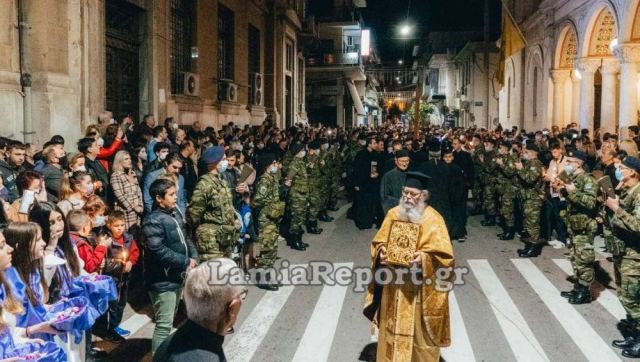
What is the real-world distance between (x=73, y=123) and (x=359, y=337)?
7.51 m

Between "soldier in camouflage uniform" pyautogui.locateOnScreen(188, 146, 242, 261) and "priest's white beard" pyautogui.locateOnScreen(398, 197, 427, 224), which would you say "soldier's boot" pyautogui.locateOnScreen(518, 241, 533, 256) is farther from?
"priest's white beard" pyautogui.locateOnScreen(398, 197, 427, 224)

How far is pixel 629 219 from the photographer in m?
6.40

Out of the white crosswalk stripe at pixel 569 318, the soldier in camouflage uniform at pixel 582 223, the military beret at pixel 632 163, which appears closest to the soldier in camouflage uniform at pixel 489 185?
the white crosswalk stripe at pixel 569 318

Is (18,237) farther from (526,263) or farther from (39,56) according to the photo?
(526,263)

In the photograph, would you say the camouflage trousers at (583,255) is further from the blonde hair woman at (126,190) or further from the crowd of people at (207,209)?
the blonde hair woman at (126,190)

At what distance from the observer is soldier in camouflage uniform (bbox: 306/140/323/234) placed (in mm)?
13945

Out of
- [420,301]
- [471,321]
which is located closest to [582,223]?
[471,321]

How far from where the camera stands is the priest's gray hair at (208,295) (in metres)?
2.83

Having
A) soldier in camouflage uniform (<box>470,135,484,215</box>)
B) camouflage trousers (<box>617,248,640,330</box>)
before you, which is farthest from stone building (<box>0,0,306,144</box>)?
camouflage trousers (<box>617,248,640,330</box>)

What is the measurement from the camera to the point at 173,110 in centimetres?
1717

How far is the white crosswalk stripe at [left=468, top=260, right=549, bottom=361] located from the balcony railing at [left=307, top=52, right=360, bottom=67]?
38.7 metres

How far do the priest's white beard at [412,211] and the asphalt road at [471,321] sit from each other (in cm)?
184

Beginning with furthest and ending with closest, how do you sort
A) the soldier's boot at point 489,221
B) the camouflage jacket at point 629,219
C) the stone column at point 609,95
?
1. the stone column at point 609,95
2. the soldier's boot at point 489,221
3. the camouflage jacket at point 629,219

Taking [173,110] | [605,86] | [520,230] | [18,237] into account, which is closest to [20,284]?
[18,237]
